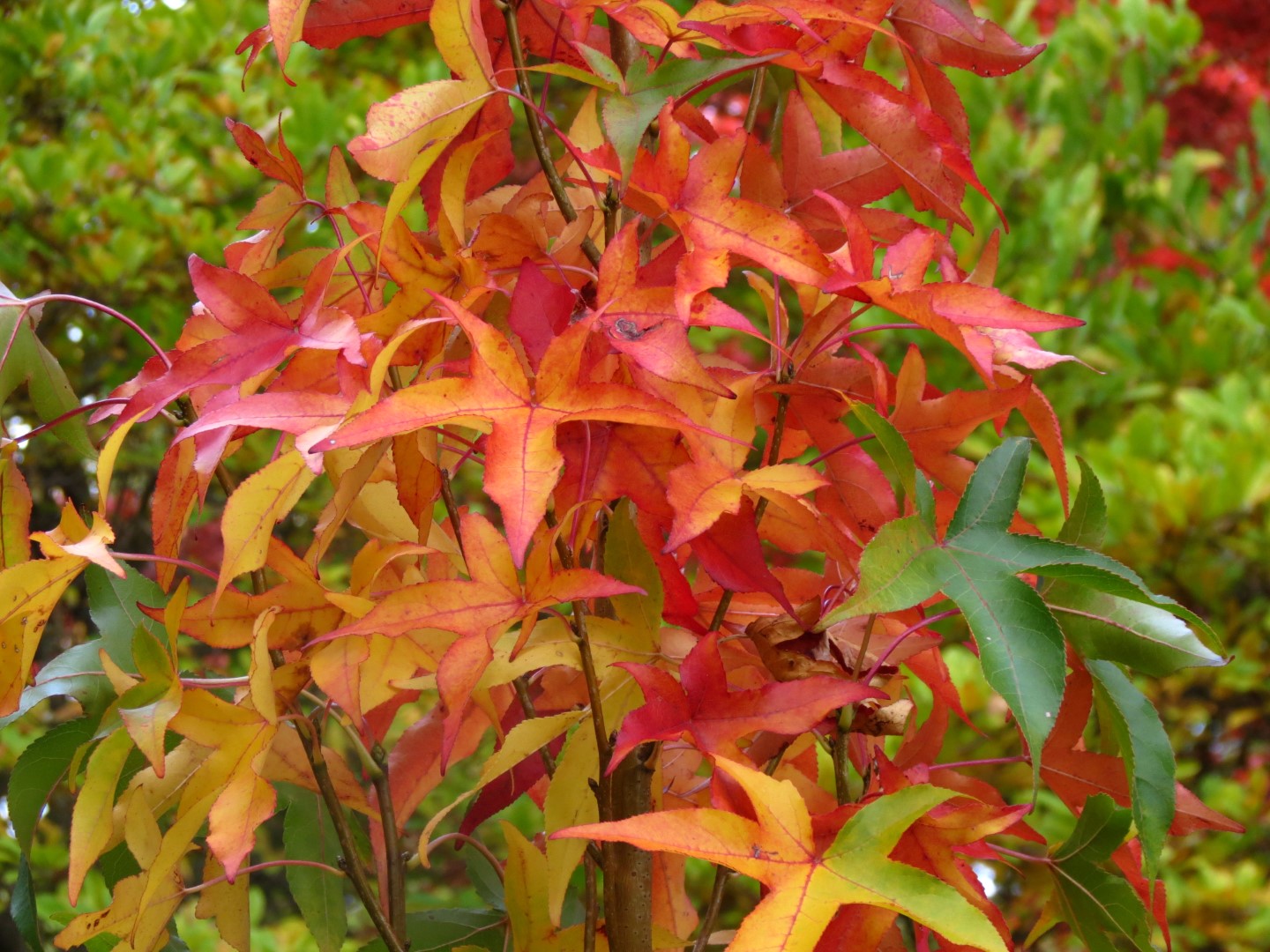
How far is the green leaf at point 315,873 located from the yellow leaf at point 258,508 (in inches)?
9.3

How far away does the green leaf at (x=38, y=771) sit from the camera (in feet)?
2.02

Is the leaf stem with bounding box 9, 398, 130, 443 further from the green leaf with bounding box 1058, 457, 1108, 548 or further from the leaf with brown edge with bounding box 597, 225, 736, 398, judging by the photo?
the green leaf with bounding box 1058, 457, 1108, 548

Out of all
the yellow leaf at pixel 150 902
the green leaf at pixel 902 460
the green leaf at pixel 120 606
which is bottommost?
the yellow leaf at pixel 150 902

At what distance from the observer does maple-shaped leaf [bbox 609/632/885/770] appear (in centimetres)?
51

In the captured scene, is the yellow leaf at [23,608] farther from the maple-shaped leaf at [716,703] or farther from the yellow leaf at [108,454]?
the maple-shaped leaf at [716,703]

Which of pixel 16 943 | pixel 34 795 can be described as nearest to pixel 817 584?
pixel 34 795

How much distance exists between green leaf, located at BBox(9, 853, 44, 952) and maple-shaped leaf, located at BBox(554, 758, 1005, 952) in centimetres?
38

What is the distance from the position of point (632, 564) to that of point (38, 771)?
0.34 meters

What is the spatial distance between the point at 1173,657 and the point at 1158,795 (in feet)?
0.22

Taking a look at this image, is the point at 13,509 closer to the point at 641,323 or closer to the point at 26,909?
the point at 26,909

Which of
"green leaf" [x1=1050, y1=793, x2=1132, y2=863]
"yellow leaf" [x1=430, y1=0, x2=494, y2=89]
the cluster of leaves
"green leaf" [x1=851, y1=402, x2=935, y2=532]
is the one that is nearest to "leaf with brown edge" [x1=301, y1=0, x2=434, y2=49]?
the cluster of leaves

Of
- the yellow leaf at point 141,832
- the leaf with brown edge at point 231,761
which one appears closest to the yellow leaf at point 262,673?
the leaf with brown edge at point 231,761

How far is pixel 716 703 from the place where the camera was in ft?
1.71

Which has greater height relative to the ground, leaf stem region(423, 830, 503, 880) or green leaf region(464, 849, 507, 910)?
leaf stem region(423, 830, 503, 880)
